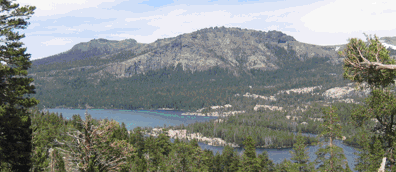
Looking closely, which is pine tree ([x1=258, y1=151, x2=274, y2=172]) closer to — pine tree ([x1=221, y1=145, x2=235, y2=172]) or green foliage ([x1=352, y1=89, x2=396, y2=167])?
pine tree ([x1=221, y1=145, x2=235, y2=172])

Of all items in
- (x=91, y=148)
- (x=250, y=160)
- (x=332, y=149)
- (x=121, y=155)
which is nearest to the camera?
(x=91, y=148)

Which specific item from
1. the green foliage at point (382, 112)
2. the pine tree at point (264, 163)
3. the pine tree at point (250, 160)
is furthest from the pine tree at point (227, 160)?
the green foliage at point (382, 112)

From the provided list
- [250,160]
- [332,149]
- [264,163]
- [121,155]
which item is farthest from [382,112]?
[264,163]

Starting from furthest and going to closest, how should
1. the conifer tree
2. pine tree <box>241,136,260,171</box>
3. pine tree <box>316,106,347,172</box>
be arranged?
pine tree <box>241,136,260,171</box>, pine tree <box>316,106,347,172</box>, the conifer tree

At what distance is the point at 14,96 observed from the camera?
65.1 ft

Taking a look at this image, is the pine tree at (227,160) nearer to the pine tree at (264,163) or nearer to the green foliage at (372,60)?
the pine tree at (264,163)

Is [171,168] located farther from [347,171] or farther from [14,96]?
[14,96]

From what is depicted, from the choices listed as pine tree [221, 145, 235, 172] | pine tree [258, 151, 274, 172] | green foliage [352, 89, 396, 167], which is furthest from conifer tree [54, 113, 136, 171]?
pine tree [221, 145, 235, 172]

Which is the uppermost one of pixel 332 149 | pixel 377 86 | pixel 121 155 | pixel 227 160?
pixel 377 86

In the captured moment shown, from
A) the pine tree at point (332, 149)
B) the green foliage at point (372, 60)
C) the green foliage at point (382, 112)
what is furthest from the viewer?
the pine tree at point (332, 149)

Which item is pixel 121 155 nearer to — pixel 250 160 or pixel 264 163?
→ pixel 250 160

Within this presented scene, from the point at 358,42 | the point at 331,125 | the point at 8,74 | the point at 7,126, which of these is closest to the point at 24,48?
the point at 8,74

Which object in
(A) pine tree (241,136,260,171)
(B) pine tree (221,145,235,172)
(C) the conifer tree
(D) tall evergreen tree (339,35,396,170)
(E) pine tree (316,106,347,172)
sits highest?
(D) tall evergreen tree (339,35,396,170)

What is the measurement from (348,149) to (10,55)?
20787cm
